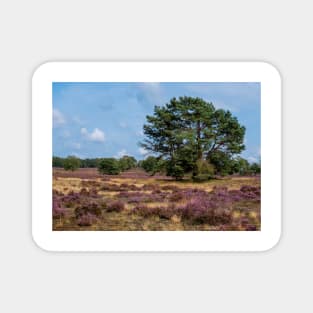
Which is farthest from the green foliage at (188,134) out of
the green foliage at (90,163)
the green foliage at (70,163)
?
the green foliage at (70,163)

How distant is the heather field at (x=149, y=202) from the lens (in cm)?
470

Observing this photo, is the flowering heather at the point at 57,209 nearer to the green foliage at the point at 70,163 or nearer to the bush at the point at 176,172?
the green foliage at the point at 70,163

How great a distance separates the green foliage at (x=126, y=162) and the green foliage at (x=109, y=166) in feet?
0.14

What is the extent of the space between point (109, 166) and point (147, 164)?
396 millimetres

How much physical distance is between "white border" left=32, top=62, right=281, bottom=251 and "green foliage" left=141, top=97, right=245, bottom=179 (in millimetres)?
305

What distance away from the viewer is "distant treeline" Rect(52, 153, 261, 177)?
4.74 meters
